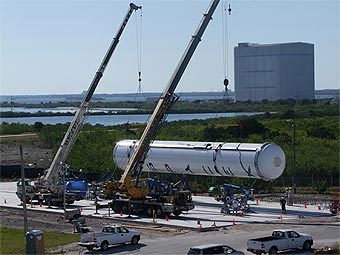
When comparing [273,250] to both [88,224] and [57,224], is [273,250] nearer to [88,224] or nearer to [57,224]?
[88,224]

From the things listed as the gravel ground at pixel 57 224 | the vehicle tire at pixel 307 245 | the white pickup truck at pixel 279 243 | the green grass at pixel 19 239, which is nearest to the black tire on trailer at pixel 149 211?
the gravel ground at pixel 57 224

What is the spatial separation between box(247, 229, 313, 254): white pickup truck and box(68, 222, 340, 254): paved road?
43 centimetres

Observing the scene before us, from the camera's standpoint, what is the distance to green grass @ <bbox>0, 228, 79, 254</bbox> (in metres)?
35.4

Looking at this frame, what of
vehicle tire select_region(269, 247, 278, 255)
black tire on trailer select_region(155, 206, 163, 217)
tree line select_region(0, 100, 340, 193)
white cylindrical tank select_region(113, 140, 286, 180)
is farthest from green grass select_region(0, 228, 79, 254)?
tree line select_region(0, 100, 340, 193)

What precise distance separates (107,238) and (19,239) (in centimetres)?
570

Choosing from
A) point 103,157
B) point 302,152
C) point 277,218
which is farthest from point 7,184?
point 277,218

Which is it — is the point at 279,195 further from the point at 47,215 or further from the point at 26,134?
the point at 26,134

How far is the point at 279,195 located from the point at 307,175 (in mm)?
6554

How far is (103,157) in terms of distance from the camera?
71875mm

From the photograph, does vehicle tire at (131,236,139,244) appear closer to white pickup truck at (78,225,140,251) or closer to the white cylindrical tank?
white pickup truck at (78,225,140,251)

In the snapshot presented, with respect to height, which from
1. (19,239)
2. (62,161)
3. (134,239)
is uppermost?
(62,161)

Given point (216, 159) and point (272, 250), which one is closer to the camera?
point (272, 250)

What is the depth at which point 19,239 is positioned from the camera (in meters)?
38.6

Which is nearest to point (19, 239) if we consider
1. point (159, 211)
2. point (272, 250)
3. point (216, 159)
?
point (159, 211)
